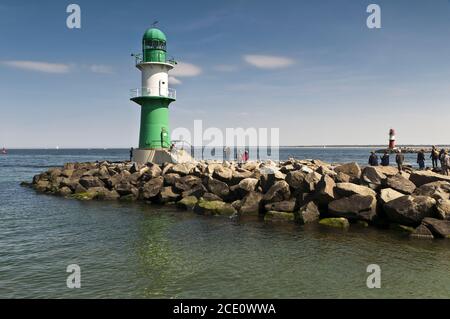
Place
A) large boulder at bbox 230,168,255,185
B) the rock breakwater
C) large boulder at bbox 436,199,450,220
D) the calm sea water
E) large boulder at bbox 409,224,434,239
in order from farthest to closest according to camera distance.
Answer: large boulder at bbox 230,168,255,185
the rock breakwater
large boulder at bbox 436,199,450,220
large boulder at bbox 409,224,434,239
the calm sea water

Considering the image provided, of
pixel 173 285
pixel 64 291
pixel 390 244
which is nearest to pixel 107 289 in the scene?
pixel 64 291

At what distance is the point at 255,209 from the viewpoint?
19.6m

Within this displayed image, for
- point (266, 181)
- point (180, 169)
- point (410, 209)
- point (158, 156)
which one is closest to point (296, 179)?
point (266, 181)

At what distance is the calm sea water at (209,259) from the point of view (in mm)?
9812

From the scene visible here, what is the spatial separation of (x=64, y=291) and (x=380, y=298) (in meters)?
8.00

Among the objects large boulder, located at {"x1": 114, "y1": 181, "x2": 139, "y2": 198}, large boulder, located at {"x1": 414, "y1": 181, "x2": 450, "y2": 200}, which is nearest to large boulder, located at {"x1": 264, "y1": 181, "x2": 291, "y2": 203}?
large boulder, located at {"x1": 414, "y1": 181, "x2": 450, "y2": 200}

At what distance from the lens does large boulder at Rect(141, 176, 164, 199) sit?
81.9 ft

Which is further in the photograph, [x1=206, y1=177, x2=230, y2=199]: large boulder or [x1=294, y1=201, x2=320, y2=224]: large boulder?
[x1=206, y1=177, x2=230, y2=199]: large boulder

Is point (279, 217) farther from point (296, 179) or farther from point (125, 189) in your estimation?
point (125, 189)

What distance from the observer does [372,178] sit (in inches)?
716

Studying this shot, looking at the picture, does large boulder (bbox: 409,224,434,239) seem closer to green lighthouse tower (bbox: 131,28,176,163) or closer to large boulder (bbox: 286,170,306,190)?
large boulder (bbox: 286,170,306,190)

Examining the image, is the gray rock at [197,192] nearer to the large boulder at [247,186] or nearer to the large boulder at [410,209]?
the large boulder at [247,186]

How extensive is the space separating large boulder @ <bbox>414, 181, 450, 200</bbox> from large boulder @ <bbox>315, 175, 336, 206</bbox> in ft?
12.0
